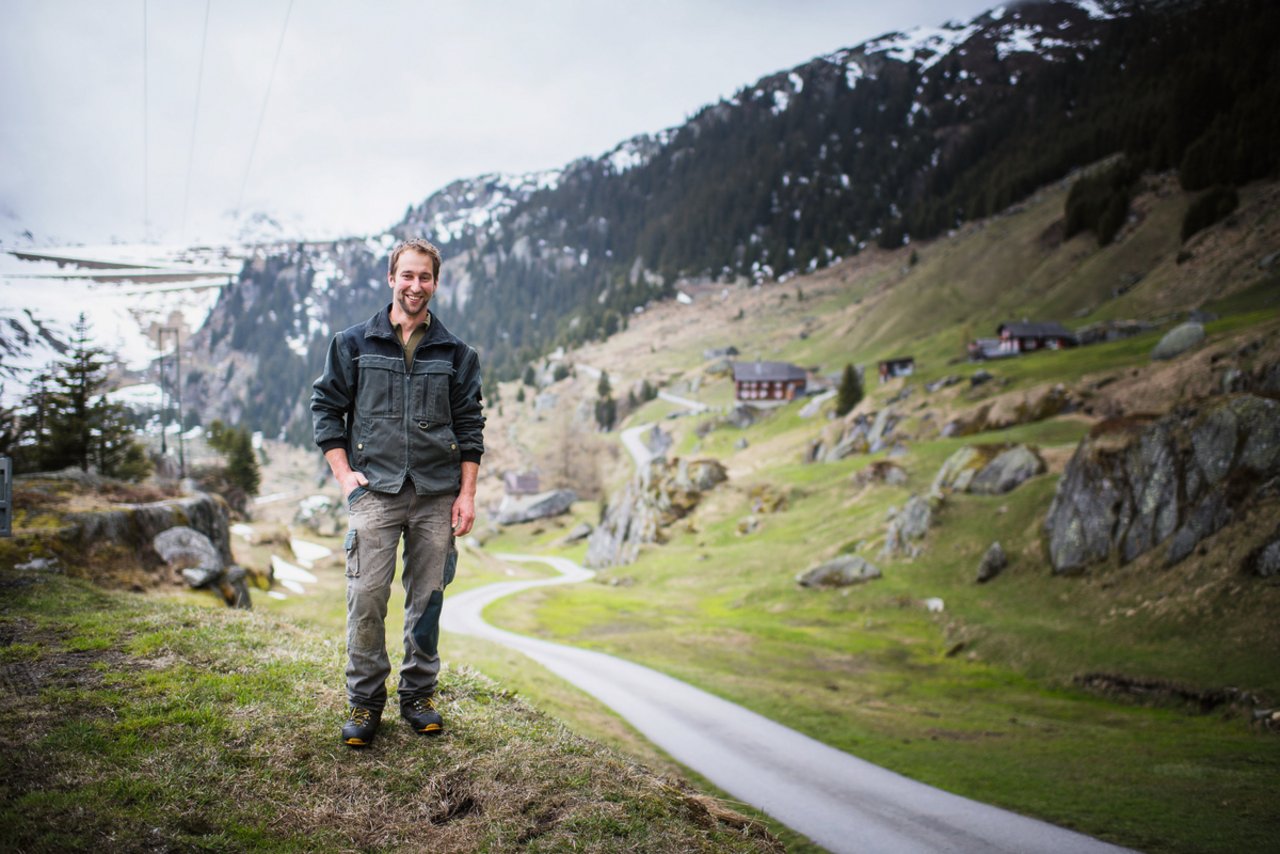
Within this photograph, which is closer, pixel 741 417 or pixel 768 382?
pixel 741 417

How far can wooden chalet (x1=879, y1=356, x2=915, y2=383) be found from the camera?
106m

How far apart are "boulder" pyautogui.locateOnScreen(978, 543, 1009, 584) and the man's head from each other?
119 ft

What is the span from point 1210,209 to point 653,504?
303 ft

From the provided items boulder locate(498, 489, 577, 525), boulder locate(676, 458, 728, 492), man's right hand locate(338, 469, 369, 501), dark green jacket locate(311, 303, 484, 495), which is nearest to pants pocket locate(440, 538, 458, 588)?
dark green jacket locate(311, 303, 484, 495)

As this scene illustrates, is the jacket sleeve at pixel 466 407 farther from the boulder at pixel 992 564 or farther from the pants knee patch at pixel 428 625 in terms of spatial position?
the boulder at pixel 992 564

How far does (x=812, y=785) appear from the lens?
14.2 m

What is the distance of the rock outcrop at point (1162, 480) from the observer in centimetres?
2608

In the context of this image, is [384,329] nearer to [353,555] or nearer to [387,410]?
[387,410]

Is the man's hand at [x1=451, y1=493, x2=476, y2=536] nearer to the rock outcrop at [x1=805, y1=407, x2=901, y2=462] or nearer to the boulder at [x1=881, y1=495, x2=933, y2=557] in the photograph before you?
the boulder at [x1=881, y1=495, x2=933, y2=557]

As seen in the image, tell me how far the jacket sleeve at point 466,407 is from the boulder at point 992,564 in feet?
116

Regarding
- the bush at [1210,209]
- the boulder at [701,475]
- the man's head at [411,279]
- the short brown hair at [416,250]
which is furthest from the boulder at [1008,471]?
the bush at [1210,209]

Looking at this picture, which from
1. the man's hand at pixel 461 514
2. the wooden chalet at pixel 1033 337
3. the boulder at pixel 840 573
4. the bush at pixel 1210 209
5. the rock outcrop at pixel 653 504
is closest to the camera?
the man's hand at pixel 461 514

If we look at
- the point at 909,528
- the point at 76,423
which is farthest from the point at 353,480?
the point at 76,423

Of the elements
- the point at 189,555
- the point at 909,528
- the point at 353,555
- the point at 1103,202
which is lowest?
the point at 909,528
